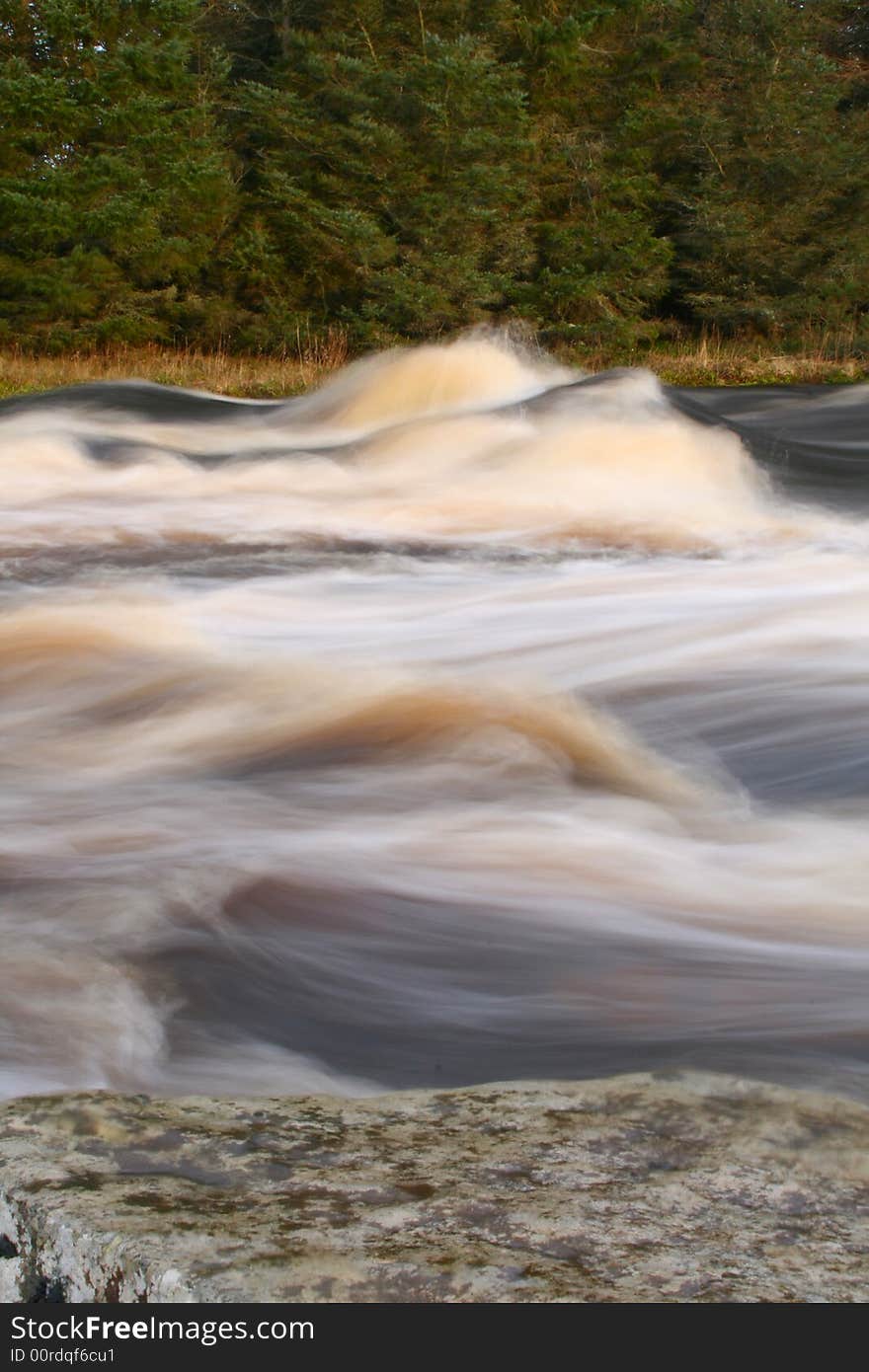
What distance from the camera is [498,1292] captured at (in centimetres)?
123

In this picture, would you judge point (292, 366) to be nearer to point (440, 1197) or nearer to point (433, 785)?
point (433, 785)

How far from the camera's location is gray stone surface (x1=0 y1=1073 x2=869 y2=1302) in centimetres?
126

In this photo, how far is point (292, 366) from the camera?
2020cm

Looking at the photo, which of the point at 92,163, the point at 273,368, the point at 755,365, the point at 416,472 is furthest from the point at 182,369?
the point at 416,472

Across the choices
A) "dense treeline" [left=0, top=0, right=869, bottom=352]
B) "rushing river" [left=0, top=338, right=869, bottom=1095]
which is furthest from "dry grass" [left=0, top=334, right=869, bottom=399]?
"rushing river" [left=0, top=338, right=869, bottom=1095]

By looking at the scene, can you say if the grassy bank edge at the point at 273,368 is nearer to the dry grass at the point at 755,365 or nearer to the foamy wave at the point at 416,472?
the dry grass at the point at 755,365

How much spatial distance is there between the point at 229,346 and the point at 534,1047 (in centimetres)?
2327

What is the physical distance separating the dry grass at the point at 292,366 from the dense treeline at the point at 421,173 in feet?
2.55

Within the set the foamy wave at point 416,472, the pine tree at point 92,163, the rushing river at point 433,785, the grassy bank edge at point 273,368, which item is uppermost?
the pine tree at point 92,163

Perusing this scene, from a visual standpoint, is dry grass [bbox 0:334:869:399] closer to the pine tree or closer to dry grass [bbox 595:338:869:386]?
dry grass [bbox 595:338:869:386]

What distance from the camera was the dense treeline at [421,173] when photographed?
864 inches

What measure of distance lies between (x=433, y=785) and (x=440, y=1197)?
1.88 metres

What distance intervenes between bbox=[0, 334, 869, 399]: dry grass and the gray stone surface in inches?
573

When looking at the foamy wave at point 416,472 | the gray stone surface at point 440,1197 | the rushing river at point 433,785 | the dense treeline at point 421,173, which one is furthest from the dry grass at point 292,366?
the gray stone surface at point 440,1197
